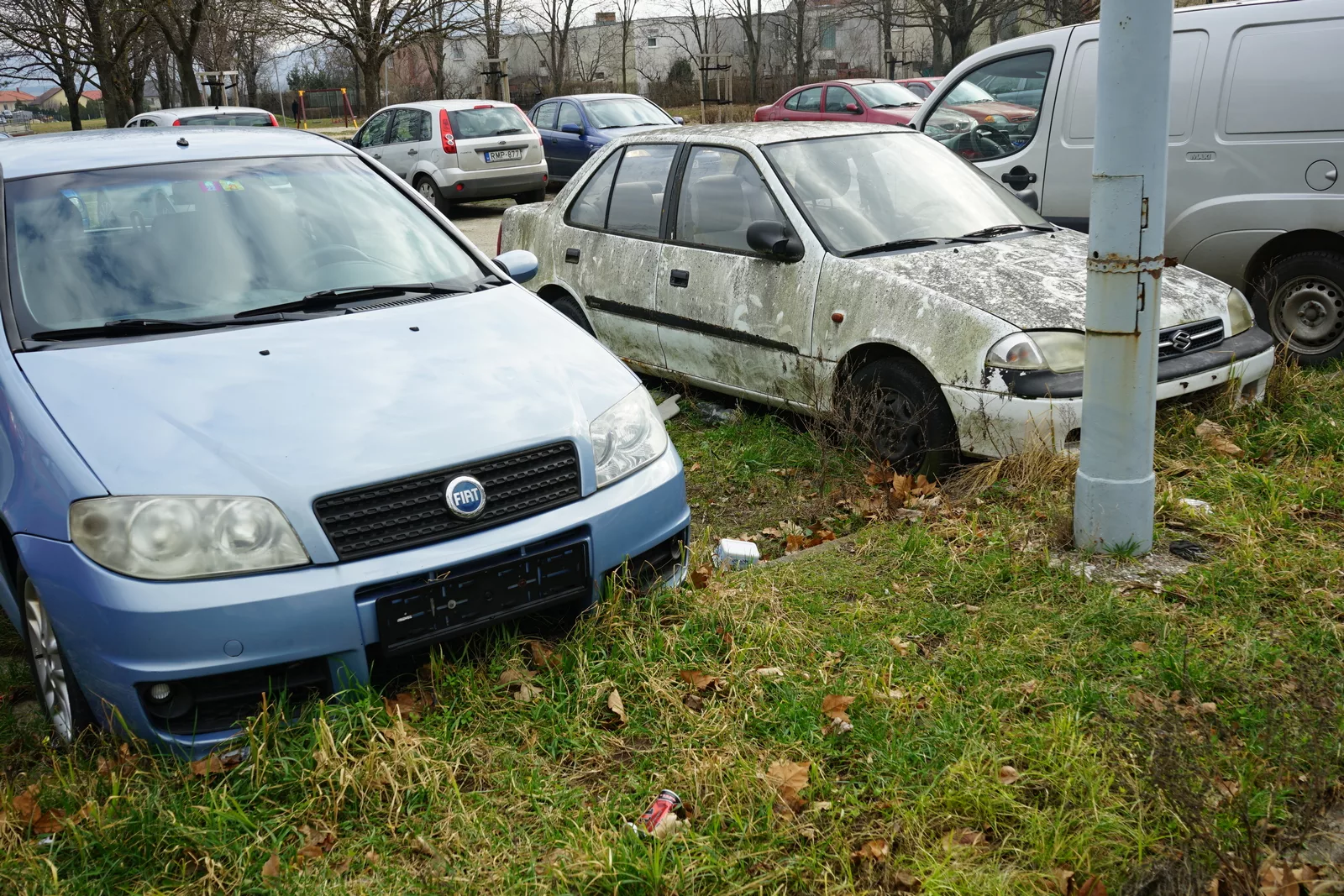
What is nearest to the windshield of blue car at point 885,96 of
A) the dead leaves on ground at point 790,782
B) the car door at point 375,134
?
the car door at point 375,134

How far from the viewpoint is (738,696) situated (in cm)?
323

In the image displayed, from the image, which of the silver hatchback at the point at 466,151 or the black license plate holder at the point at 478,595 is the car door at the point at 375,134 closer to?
the silver hatchback at the point at 466,151

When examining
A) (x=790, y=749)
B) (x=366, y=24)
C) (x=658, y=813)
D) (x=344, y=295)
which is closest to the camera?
(x=658, y=813)

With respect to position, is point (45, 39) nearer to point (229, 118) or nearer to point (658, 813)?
point (229, 118)

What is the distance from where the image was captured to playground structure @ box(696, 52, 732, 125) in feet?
112

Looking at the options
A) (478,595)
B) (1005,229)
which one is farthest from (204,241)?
(1005,229)

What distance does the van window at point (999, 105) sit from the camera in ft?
24.8

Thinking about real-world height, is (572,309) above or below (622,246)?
below

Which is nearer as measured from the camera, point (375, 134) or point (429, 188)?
point (429, 188)

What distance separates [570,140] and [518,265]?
541 inches

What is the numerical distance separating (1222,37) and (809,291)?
309cm

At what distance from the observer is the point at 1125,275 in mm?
3852

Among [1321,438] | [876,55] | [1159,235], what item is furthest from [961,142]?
[876,55]

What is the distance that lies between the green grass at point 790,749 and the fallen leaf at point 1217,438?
83cm
